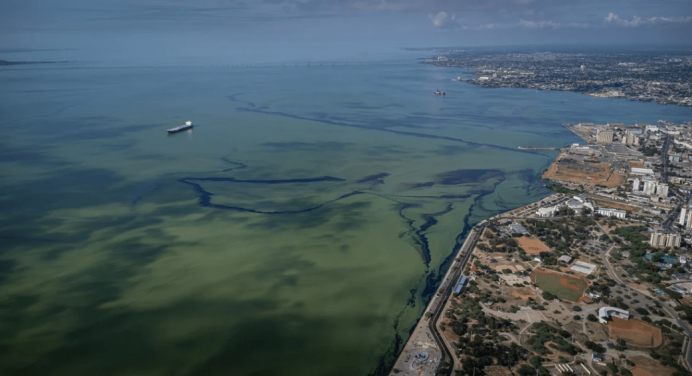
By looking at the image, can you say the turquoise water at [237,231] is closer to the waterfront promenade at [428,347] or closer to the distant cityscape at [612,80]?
the waterfront promenade at [428,347]

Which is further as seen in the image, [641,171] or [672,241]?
[641,171]

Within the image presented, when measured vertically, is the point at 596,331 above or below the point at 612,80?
below

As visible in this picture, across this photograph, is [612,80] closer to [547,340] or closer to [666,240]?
[666,240]

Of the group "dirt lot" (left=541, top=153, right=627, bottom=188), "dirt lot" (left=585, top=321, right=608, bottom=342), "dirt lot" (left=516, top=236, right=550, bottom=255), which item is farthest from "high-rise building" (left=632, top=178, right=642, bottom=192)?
"dirt lot" (left=585, top=321, right=608, bottom=342)

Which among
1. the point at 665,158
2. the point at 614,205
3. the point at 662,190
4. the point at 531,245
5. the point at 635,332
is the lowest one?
the point at 635,332

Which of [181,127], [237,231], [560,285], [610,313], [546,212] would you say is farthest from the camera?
[181,127]

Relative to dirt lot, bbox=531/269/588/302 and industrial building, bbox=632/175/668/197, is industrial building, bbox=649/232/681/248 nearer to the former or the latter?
dirt lot, bbox=531/269/588/302


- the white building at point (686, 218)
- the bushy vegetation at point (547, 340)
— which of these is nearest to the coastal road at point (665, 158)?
the white building at point (686, 218)

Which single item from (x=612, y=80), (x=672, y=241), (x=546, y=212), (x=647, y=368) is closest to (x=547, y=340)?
(x=647, y=368)
